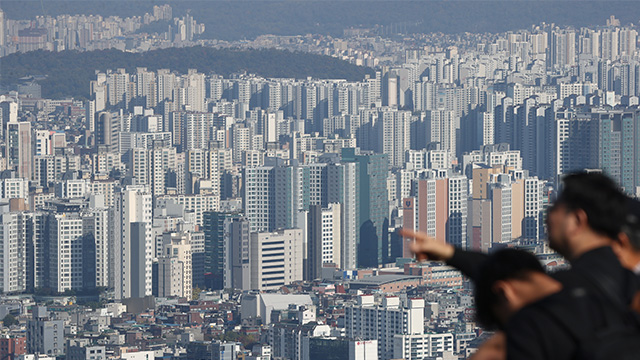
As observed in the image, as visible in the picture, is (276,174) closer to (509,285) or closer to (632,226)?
(632,226)

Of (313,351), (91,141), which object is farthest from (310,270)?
(91,141)

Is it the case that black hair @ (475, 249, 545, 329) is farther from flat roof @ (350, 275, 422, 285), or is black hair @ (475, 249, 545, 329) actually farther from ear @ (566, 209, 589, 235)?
flat roof @ (350, 275, 422, 285)

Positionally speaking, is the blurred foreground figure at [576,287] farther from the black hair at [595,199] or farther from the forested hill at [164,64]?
the forested hill at [164,64]

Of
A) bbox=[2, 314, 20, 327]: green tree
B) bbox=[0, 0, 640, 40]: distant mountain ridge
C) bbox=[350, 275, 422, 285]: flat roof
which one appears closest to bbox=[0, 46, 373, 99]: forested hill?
bbox=[0, 0, 640, 40]: distant mountain ridge

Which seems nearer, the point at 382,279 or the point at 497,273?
the point at 497,273

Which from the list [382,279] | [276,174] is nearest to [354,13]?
[276,174]

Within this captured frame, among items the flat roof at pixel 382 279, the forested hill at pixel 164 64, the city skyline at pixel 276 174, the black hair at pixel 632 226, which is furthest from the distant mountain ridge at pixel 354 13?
the black hair at pixel 632 226
